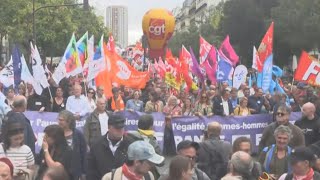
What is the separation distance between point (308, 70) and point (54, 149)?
9764 mm

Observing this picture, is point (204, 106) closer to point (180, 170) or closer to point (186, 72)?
point (186, 72)

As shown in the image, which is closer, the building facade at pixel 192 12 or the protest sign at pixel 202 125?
the protest sign at pixel 202 125

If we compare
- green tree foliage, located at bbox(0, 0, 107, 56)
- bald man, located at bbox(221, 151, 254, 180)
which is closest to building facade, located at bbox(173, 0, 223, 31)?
green tree foliage, located at bbox(0, 0, 107, 56)

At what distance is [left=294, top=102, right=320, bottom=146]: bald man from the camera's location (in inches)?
333

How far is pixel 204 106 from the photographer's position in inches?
514

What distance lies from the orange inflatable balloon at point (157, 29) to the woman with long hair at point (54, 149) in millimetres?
45983

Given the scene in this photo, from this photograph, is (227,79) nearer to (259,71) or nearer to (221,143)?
(259,71)

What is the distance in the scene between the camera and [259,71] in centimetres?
1725

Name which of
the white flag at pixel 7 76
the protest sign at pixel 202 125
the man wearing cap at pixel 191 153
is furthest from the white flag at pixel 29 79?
the man wearing cap at pixel 191 153

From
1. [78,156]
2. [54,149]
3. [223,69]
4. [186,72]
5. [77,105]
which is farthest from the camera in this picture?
[186,72]

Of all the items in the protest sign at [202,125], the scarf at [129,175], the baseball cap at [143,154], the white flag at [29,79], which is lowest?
the protest sign at [202,125]

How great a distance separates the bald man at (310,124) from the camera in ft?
27.8

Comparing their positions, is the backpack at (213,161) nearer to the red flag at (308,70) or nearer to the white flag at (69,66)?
the red flag at (308,70)

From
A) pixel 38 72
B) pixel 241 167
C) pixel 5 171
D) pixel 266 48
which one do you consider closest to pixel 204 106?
pixel 38 72
